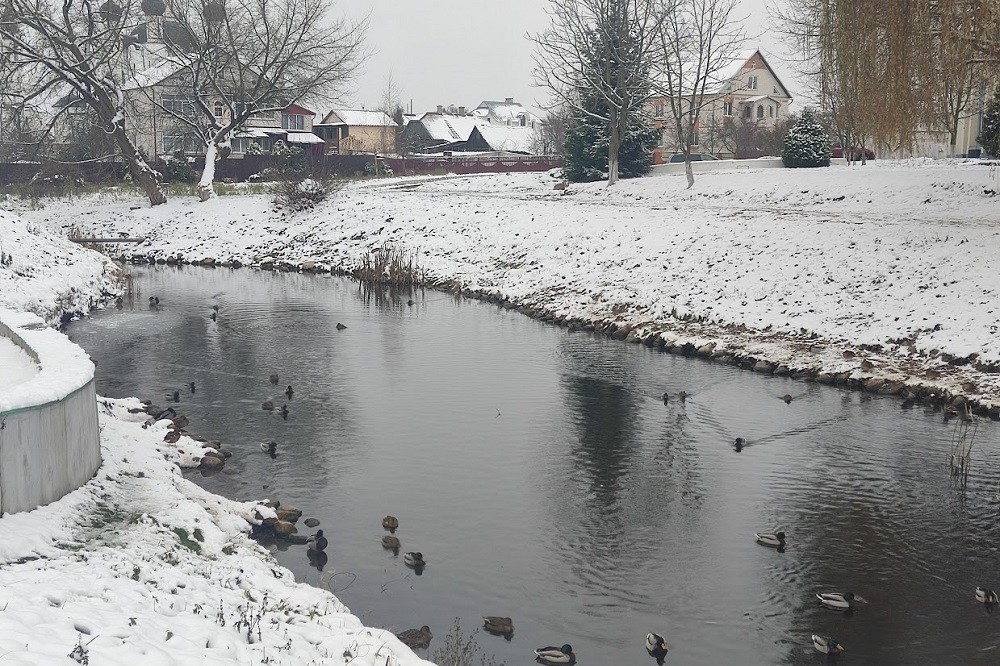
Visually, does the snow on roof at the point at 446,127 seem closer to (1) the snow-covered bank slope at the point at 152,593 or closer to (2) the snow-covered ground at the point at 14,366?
(2) the snow-covered ground at the point at 14,366

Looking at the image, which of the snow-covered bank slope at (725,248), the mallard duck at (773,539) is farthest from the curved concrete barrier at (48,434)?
the snow-covered bank slope at (725,248)

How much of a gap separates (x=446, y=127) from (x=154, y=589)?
104997 millimetres

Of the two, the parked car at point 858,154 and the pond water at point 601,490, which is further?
the parked car at point 858,154

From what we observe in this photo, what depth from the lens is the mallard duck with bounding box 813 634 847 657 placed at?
361 inches

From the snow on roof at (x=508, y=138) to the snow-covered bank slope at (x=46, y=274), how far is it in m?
78.0

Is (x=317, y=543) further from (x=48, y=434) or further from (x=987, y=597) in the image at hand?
(x=987, y=597)

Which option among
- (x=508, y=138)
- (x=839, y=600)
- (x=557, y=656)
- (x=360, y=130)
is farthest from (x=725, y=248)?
(x=508, y=138)

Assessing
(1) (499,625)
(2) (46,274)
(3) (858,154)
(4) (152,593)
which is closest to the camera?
(4) (152,593)

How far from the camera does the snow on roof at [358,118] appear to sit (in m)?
106

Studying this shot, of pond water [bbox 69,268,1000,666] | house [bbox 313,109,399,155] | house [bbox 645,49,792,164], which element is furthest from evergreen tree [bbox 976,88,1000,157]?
house [bbox 313,109,399,155]

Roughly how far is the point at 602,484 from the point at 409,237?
26.5 metres

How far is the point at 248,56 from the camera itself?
48156 mm

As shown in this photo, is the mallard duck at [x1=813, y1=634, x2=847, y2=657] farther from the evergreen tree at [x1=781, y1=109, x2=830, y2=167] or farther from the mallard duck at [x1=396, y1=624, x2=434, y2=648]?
the evergreen tree at [x1=781, y1=109, x2=830, y2=167]

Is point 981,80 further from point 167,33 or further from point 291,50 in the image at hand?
point 167,33
